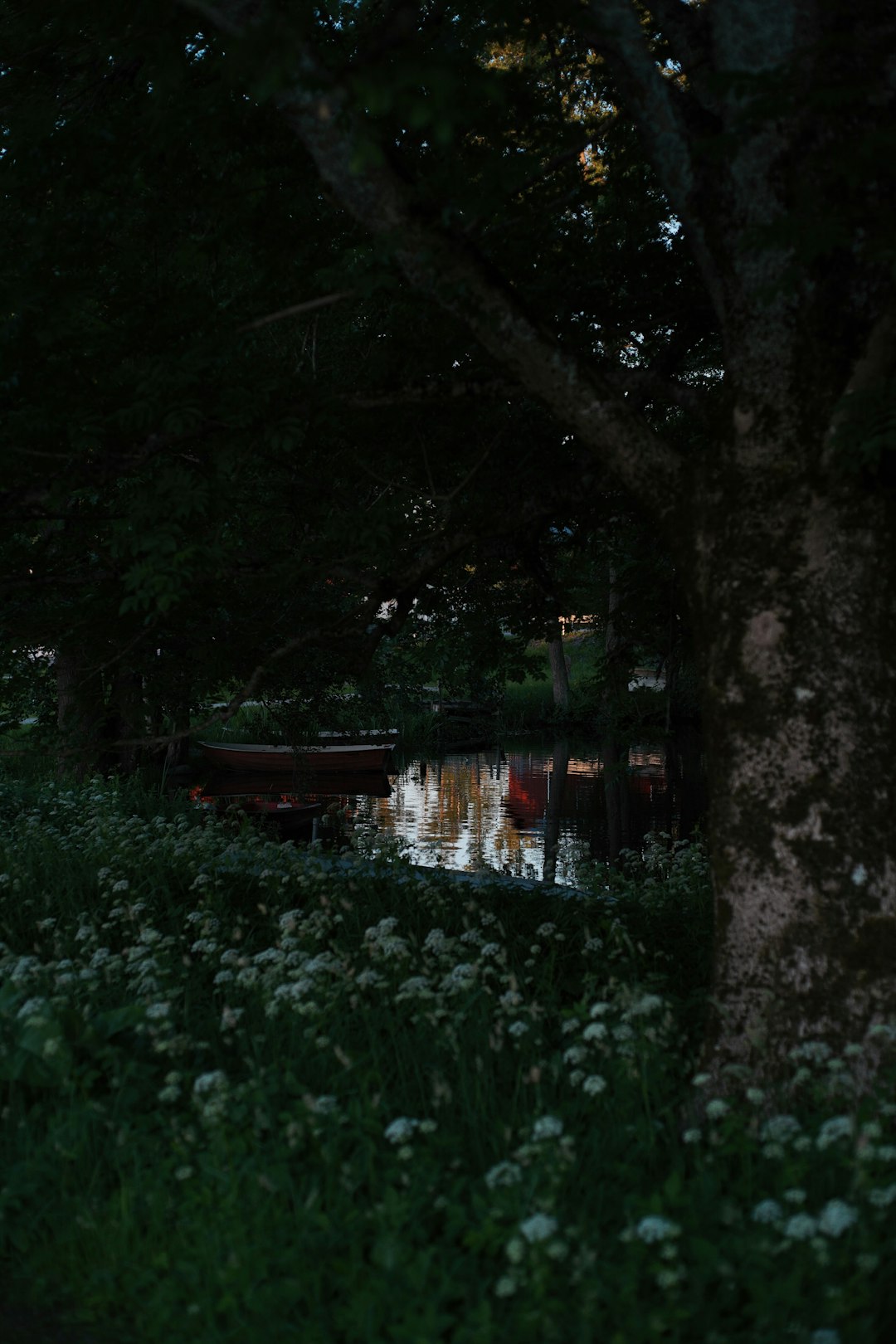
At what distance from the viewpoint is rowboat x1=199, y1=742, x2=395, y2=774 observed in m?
31.2

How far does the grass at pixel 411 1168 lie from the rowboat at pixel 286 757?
80.3 feet

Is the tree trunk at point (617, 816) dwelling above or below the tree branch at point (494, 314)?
below

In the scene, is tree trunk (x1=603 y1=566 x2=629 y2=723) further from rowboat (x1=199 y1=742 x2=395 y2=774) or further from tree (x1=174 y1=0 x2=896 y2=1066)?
rowboat (x1=199 y1=742 x2=395 y2=774)

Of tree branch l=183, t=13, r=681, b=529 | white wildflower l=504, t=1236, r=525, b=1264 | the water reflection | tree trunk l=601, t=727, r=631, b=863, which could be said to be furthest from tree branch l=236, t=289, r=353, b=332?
tree trunk l=601, t=727, r=631, b=863

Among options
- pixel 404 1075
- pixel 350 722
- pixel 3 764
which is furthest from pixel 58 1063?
pixel 3 764

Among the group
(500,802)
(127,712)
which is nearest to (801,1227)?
(127,712)

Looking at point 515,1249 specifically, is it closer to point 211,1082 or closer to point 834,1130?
point 834,1130

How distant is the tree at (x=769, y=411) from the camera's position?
4.83 meters

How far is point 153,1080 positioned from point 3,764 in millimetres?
13914

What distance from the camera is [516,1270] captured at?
11.2 ft

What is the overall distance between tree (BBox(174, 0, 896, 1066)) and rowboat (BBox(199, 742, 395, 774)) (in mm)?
25729

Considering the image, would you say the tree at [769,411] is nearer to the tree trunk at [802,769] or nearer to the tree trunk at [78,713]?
the tree trunk at [802,769]

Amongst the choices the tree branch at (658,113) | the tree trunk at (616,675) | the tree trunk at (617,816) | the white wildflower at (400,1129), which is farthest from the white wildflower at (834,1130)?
the tree trunk at (617,816)

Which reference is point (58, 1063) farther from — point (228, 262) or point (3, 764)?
point (3, 764)
